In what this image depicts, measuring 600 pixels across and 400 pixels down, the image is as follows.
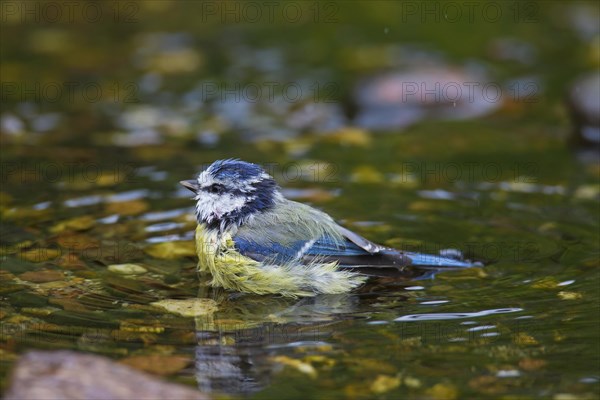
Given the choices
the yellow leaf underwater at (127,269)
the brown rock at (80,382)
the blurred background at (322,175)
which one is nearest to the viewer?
the brown rock at (80,382)

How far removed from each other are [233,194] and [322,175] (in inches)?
73.0

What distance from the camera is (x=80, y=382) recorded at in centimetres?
383

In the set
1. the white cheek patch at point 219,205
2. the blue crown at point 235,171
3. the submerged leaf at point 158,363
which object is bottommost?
the submerged leaf at point 158,363

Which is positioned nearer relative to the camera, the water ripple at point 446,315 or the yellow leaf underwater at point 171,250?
the water ripple at point 446,315

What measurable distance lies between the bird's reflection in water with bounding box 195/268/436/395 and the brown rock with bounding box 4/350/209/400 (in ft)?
0.86

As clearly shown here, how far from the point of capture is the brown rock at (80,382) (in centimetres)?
378

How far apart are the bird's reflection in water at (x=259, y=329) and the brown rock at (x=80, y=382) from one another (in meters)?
0.26

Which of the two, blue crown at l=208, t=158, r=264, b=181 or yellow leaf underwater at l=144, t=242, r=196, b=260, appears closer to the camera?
blue crown at l=208, t=158, r=264, b=181

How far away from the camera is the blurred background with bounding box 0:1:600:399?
4.42 m

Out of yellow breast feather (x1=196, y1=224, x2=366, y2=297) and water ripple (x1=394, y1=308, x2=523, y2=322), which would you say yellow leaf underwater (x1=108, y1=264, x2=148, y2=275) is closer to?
yellow breast feather (x1=196, y1=224, x2=366, y2=297)

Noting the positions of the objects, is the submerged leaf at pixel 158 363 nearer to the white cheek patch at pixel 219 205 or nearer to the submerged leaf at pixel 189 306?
the submerged leaf at pixel 189 306

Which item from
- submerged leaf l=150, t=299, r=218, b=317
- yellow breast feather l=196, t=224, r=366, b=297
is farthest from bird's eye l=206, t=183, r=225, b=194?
submerged leaf l=150, t=299, r=218, b=317

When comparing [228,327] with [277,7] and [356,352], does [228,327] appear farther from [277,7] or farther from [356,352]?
[277,7]

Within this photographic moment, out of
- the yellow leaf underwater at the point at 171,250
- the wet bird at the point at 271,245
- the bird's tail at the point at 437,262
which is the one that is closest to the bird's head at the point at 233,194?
the wet bird at the point at 271,245
